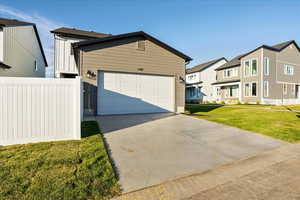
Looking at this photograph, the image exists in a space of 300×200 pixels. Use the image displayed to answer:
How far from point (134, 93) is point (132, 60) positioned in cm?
212

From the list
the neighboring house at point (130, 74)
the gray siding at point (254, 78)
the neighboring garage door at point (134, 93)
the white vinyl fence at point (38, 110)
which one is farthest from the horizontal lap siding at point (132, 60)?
the gray siding at point (254, 78)

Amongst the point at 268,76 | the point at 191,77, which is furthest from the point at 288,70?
the point at 191,77

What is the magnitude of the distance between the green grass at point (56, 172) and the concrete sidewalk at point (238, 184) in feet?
1.95

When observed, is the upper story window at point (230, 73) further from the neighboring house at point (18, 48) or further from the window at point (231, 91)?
the neighboring house at point (18, 48)

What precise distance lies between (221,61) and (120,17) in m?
22.4

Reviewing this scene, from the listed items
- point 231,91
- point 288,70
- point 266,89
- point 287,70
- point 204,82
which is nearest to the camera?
point 266,89

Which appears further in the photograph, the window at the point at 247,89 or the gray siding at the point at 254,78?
the window at the point at 247,89

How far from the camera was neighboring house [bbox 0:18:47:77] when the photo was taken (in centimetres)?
954

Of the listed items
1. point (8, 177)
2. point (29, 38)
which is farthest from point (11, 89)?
point (29, 38)

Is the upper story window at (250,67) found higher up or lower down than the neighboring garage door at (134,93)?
higher up

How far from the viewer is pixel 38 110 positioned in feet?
14.3

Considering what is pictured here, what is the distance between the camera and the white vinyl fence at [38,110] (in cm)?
414

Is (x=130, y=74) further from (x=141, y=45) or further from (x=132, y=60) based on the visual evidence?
(x=141, y=45)

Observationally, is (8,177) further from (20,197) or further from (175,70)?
(175,70)
